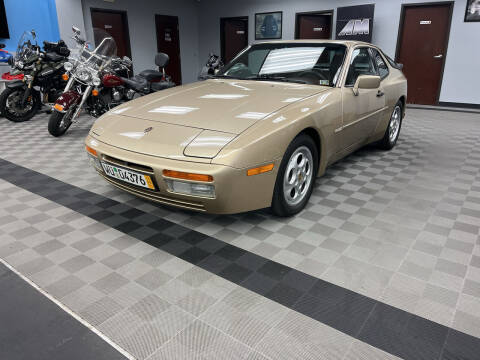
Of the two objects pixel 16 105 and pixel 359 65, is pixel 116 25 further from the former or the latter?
pixel 359 65

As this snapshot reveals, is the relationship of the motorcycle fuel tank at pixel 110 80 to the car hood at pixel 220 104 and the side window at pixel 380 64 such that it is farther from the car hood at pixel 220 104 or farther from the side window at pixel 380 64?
the side window at pixel 380 64

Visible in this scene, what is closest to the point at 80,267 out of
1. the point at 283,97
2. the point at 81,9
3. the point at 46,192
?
the point at 46,192

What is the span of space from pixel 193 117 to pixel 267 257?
1.01 metres

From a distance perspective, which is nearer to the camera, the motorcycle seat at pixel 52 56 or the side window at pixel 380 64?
the side window at pixel 380 64

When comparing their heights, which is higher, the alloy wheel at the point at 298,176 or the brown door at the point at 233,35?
the brown door at the point at 233,35

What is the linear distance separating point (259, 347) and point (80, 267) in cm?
110

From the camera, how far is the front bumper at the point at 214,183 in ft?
6.40

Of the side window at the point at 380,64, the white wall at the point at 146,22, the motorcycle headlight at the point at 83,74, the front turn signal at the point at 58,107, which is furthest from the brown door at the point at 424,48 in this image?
the front turn signal at the point at 58,107

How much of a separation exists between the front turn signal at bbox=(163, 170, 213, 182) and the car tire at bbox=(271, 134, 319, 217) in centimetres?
53

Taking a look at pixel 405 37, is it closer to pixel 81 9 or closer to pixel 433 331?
pixel 81 9

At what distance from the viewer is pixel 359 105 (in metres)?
3.14

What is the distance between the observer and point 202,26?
38.4ft

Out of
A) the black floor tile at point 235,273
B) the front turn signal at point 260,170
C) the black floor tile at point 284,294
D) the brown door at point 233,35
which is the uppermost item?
the brown door at point 233,35

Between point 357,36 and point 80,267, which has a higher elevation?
point 357,36
